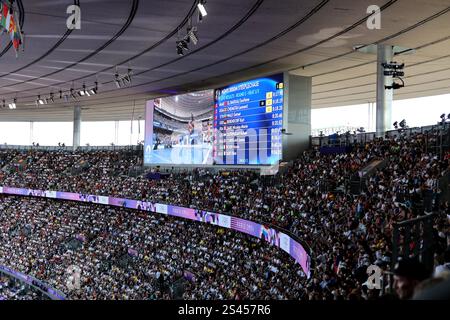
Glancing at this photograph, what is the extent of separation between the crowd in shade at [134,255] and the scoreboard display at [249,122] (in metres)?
3.85

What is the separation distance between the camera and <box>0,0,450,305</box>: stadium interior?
1184 centimetres

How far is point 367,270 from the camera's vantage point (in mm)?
8203

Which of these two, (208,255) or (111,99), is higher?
(111,99)

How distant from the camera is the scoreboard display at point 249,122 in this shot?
74.1 ft

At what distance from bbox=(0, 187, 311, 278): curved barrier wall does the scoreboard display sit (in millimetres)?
3276

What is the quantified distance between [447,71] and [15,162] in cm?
3759

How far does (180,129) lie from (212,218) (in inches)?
309

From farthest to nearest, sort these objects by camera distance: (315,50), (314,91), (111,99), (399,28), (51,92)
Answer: (111,99)
(51,92)
(314,91)
(315,50)
(399,28)

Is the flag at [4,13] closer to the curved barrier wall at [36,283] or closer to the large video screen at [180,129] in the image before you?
the large video screen at [180,129]

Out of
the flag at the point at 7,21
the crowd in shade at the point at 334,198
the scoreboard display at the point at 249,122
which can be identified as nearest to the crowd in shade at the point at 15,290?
the crowd in shade at the point at 334,198

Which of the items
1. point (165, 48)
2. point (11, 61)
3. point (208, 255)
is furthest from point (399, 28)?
point (11, 61)

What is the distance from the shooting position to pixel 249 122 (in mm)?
24016
